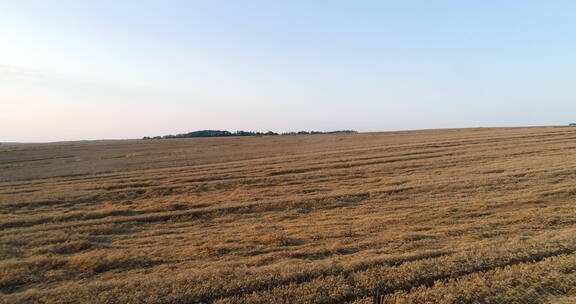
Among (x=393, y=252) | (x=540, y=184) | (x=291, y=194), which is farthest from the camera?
(x=291, y=194)

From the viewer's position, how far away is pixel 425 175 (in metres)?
17.7

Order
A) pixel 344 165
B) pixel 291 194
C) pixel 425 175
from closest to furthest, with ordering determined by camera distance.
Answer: pixel 291 194 < pixel 425 175 < pixel 344 165

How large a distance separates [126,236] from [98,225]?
2049 millimetres

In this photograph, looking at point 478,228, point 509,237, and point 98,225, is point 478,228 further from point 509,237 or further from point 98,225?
point 98,225

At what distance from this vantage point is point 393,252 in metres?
7.03

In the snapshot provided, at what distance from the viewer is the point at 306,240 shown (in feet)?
28.1

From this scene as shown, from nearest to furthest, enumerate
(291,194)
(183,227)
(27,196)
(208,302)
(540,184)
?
(208,302) → (183,227) → (540,184) → (291,194) → (27,196)

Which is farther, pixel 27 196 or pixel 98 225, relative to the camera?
pixel 27 196

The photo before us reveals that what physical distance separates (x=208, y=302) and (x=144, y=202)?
38.3ft

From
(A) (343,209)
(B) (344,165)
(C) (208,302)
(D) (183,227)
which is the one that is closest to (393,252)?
(C) (208,302)

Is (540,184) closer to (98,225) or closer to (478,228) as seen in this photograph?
(478,228)

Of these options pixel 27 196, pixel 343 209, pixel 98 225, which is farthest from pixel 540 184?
pixel 27 196

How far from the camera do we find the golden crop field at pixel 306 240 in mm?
5324

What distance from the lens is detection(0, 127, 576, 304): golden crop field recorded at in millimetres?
5324
